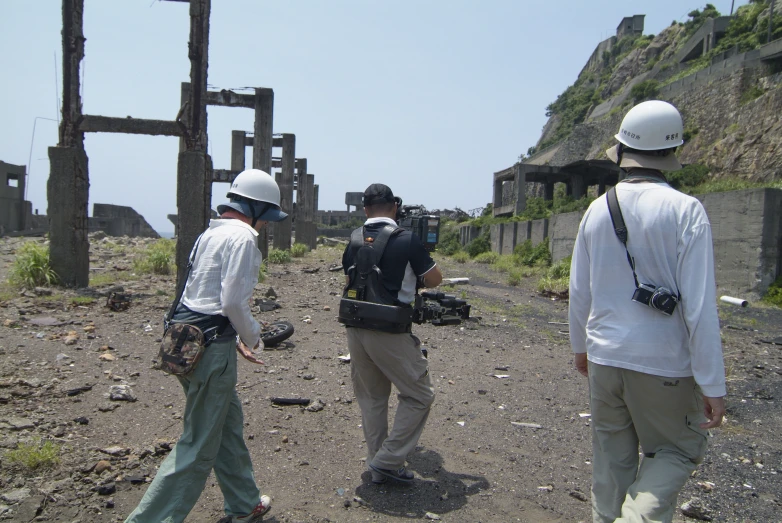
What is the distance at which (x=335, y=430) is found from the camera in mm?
4844

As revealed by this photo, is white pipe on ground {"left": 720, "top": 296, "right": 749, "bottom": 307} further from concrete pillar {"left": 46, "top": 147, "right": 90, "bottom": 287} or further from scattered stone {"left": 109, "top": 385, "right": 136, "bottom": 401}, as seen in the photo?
concrete pillar {"left": 46, "top": 147, "right": 90, "bottom": 287}

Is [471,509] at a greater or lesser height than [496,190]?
lesser

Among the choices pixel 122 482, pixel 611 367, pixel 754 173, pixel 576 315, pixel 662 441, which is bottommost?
pixel 122 482

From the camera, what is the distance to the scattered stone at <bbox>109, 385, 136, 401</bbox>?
206 inches

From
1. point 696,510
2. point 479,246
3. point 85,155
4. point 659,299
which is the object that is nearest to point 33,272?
point 85,155

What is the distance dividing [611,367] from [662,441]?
0.35 m

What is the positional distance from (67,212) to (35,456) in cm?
840

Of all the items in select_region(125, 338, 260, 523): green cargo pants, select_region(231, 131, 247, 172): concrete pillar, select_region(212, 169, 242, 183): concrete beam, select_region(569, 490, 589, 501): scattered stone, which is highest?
select_region(231, 131, 247, 172): concrete pillar

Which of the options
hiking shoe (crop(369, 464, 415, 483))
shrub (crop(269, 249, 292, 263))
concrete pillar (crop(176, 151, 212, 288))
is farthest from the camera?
shrub (crop(269, 249, 292, 263))

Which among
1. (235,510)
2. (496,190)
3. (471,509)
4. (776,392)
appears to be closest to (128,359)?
(235,510)

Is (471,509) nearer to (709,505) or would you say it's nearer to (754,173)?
(709,505)

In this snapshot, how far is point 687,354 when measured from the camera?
238cm

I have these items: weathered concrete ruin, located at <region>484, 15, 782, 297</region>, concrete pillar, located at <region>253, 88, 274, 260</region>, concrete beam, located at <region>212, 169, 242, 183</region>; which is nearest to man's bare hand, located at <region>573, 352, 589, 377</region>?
weathered concrete ruin, located at <region>484, 15, 782, 297</region>

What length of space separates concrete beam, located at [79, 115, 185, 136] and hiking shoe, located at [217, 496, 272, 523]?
8.86 m
